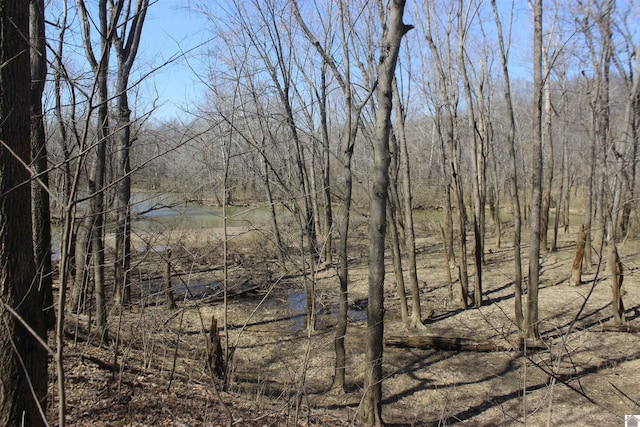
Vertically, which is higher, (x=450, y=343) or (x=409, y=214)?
(x=409, y=214)

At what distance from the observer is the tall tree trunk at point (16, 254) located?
301 cm

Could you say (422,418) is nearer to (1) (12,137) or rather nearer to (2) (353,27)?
(1) (12,137)

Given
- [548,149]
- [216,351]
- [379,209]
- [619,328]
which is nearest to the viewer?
[379,209]

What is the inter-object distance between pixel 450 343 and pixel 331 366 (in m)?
2.14

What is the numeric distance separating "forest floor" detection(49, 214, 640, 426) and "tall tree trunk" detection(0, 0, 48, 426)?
3.02ft

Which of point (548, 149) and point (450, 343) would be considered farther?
point (548, 149)

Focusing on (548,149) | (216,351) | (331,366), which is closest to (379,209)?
(216,351)

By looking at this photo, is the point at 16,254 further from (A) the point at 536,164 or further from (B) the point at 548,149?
(B) the point at 548,149

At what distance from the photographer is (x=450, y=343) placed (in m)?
8.14

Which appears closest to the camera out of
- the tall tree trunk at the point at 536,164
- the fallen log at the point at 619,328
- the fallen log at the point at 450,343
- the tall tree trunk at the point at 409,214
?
the tall tree trunk at the point at 536,164

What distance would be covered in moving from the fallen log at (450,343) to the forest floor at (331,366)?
0.12 m

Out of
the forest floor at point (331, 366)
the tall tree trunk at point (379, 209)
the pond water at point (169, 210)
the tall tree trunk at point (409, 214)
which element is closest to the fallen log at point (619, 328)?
the forest floor at point (331, 366)

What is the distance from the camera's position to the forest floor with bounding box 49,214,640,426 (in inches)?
182

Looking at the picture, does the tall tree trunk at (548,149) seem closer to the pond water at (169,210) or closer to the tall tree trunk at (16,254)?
the pond water at (169,210)
